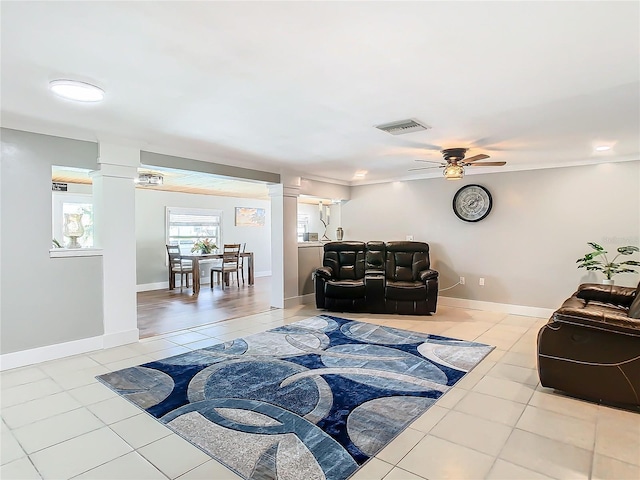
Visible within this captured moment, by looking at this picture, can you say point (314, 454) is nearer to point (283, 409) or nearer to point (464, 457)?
point (283, 409)

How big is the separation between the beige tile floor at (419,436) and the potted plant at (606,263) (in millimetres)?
2304

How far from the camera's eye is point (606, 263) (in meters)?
4.81

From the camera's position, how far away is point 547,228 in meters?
5.23

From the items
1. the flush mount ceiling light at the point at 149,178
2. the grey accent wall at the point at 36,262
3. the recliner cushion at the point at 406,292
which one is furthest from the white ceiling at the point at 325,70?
the recliner cushion at the point at 406,292

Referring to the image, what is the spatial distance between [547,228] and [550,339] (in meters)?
3.07

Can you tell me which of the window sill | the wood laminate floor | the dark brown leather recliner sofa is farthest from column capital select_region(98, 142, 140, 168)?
the dark brown leather recliner sofa

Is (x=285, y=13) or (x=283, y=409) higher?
(x=285, y=13)

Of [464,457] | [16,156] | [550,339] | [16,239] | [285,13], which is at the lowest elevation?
[464,457]

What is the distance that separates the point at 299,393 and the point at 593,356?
2112 millimetres

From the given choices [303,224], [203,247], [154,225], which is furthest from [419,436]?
[303,224]

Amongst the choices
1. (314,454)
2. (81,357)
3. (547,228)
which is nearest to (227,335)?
(81,357)

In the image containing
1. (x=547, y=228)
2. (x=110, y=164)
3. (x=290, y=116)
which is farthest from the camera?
(x=547, y=228)

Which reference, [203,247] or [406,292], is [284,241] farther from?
[203,247]

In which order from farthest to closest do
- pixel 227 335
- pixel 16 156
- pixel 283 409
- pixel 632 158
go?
pixel 632 158
pixel 227 335
pixel 16 156
pixel 283 409
